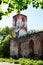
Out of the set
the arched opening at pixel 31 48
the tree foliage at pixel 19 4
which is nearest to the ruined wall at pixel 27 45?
the arched opening at pixel 31 48

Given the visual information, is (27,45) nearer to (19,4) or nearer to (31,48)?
(31,48)

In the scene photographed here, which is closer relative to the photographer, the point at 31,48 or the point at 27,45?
the point at 31,48

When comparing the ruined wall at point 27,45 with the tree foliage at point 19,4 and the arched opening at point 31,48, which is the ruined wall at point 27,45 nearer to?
the arched opening at point 31,48

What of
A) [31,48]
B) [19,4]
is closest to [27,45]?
[31,48]

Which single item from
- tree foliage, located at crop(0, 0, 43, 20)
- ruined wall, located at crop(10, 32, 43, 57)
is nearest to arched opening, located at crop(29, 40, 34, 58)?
ruined wall, located at crop(10, 32, 43, 57)

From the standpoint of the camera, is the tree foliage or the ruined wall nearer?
the tree foliage

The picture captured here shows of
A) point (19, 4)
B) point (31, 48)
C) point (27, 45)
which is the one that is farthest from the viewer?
point (27, 45)

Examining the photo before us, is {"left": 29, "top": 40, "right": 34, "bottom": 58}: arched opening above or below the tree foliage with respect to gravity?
below

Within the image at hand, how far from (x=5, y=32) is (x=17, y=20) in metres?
13.9

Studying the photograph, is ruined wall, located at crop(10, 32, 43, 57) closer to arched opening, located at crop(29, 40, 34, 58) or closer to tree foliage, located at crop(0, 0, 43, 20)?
arched opening, located at crop(29, 40, 34, 58)

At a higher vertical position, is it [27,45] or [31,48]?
[27,45]

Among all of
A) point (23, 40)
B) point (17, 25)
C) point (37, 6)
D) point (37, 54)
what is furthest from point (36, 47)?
point (37, 6)

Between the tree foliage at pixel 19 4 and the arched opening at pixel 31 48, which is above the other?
the tree foliage at pixel 19 4

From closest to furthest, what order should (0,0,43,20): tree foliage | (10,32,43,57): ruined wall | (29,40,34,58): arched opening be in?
(0,0,43,20): tree foliage, (10,32,43,57): ruined wall, (29,40,34,58): arched opening
